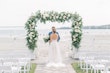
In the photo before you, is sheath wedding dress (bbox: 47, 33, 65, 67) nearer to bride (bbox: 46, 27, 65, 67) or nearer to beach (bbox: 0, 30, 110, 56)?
bride (bbox: 46, 27, 65, 67)

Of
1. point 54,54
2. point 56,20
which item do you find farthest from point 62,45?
point 54,54

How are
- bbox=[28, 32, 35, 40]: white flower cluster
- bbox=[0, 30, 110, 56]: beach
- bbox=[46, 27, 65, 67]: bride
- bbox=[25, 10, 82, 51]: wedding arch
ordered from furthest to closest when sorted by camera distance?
bbox=[0, 30, 110, 56]: beach
bbox=[28, 32, 35, 40]: white flower cluster
bbox=[25, 10, 82, 51]: wedding arch
bbox=[46, 27, 65, 67]: bride

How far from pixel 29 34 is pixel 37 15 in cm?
118

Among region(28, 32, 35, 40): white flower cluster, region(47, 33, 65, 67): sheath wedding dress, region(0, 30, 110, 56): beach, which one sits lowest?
region(0, 30, 110, 56): beach

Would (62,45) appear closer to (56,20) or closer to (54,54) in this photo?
(56,20)

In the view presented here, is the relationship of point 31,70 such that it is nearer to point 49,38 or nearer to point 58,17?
point 49,38

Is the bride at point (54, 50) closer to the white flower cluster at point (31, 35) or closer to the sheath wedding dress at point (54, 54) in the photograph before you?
the sheath wedding dress at point (54, 54)

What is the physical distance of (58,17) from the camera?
65.3 ft

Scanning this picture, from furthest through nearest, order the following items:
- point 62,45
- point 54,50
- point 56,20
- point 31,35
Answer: point 62,45
point 31,35
point 56,20
point 54,50

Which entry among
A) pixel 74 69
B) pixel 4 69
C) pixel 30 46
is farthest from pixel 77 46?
pixel 4 69

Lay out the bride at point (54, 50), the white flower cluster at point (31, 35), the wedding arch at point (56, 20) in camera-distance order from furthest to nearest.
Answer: the white flower cluster at point (31, 35)
the wedding arch at point (56, 20)
the bride at point (54, 50)

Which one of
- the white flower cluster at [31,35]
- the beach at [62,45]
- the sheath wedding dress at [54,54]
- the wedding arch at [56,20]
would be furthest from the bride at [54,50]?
the white flower cluster at [31,35]

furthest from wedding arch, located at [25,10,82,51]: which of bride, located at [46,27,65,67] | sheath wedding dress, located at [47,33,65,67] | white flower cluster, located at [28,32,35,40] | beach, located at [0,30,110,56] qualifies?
sheath wedding dress, located at [47,33,65,67]

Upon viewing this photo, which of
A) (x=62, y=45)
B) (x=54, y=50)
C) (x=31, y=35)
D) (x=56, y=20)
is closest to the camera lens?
(x=54, y=50)
